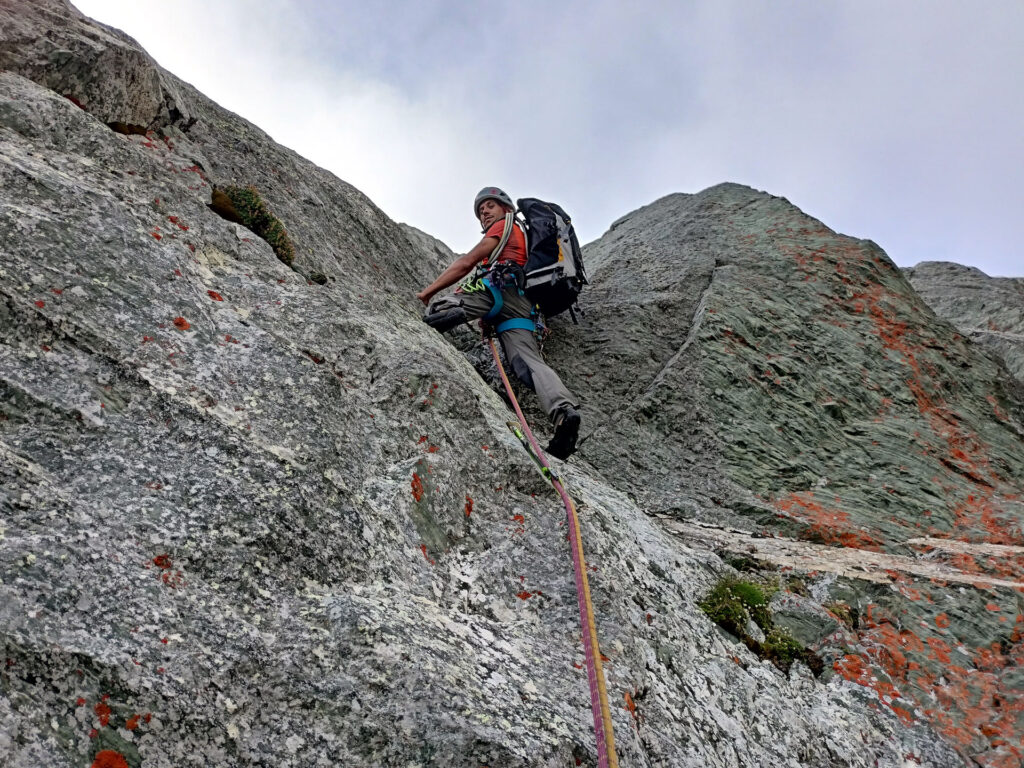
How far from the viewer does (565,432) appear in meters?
8.42

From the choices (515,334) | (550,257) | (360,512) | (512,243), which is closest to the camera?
(360,512)

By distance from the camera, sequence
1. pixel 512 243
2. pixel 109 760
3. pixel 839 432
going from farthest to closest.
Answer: pixel 839 432 < pixel 512 243 < pixel 109 760

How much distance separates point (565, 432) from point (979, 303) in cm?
2041

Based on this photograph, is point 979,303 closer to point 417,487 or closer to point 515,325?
point 515,325

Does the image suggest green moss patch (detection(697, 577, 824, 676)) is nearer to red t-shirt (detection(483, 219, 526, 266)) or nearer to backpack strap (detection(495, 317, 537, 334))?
backpack strap (detection(495, 317, 537, 334))

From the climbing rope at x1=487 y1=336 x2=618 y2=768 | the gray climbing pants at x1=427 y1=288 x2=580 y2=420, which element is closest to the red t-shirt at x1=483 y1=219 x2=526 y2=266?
the gray climbing pants at x1=427 y1=288 x2=580 y2=420

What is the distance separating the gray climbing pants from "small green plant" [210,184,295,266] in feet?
7.91

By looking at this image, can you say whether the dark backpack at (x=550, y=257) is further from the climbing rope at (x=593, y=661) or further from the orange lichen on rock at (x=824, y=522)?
the climbing rope at (x=593, y=661)

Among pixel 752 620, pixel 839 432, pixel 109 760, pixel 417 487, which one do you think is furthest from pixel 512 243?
pixel 109 760

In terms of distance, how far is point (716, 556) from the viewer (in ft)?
26.3

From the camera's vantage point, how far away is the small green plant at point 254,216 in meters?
8.03

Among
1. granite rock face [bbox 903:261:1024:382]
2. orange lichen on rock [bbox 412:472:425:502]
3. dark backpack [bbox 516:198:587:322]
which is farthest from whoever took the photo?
granite rock face [bbox 903:261:1024:382]

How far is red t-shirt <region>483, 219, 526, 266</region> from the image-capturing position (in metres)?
Result: 9.70

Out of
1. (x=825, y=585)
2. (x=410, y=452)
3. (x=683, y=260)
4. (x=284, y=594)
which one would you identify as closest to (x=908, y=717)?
(x=825, y=585)
